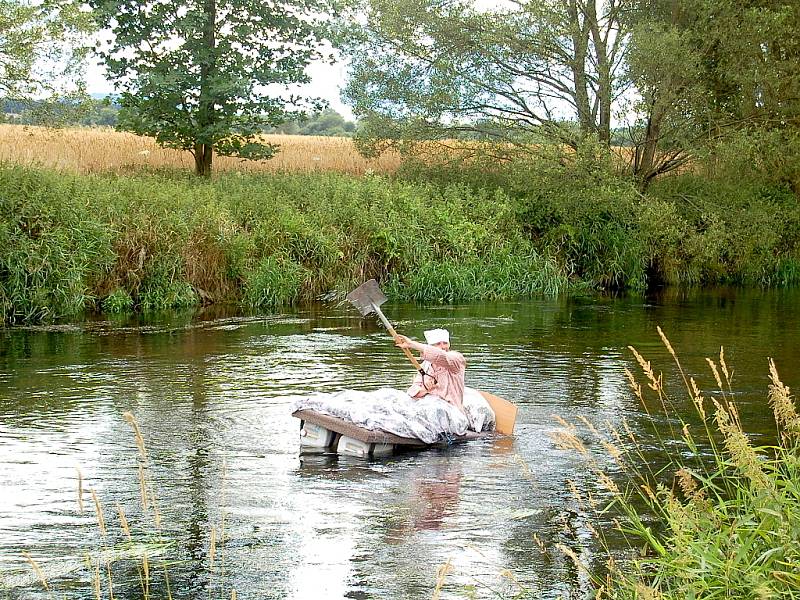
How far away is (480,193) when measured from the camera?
2598 cm

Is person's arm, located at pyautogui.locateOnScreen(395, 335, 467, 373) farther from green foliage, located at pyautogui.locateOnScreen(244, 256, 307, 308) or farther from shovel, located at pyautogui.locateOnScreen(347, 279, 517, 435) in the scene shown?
green foliage, located at pyautogui.locateOnScreen(244, 256, 307, 308)

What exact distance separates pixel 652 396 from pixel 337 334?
623 cm

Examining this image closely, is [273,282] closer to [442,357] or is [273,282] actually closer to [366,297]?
[366,297]

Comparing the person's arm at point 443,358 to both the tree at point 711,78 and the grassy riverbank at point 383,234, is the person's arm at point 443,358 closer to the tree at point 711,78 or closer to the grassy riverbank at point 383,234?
the grassy riverbank at point 383,234

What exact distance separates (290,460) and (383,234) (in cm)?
1334

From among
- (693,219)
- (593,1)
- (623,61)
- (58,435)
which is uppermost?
(593,1)

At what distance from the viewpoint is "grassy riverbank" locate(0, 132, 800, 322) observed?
778 inches

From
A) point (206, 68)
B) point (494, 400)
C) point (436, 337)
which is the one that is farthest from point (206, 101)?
point (436, 337)

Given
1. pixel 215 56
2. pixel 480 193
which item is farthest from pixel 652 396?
pixel 215 56

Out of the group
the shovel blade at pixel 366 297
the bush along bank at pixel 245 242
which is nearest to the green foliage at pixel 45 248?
the bush along bank at pixel 245 242

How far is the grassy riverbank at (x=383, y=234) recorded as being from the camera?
19750 mm

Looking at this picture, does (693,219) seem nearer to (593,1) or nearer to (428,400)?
(593,1)

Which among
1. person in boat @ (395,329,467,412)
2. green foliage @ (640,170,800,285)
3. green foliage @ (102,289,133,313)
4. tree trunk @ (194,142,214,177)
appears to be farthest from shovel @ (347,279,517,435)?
tree trunk @ (194,142,214,177)

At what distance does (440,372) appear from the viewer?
10.6 metres
